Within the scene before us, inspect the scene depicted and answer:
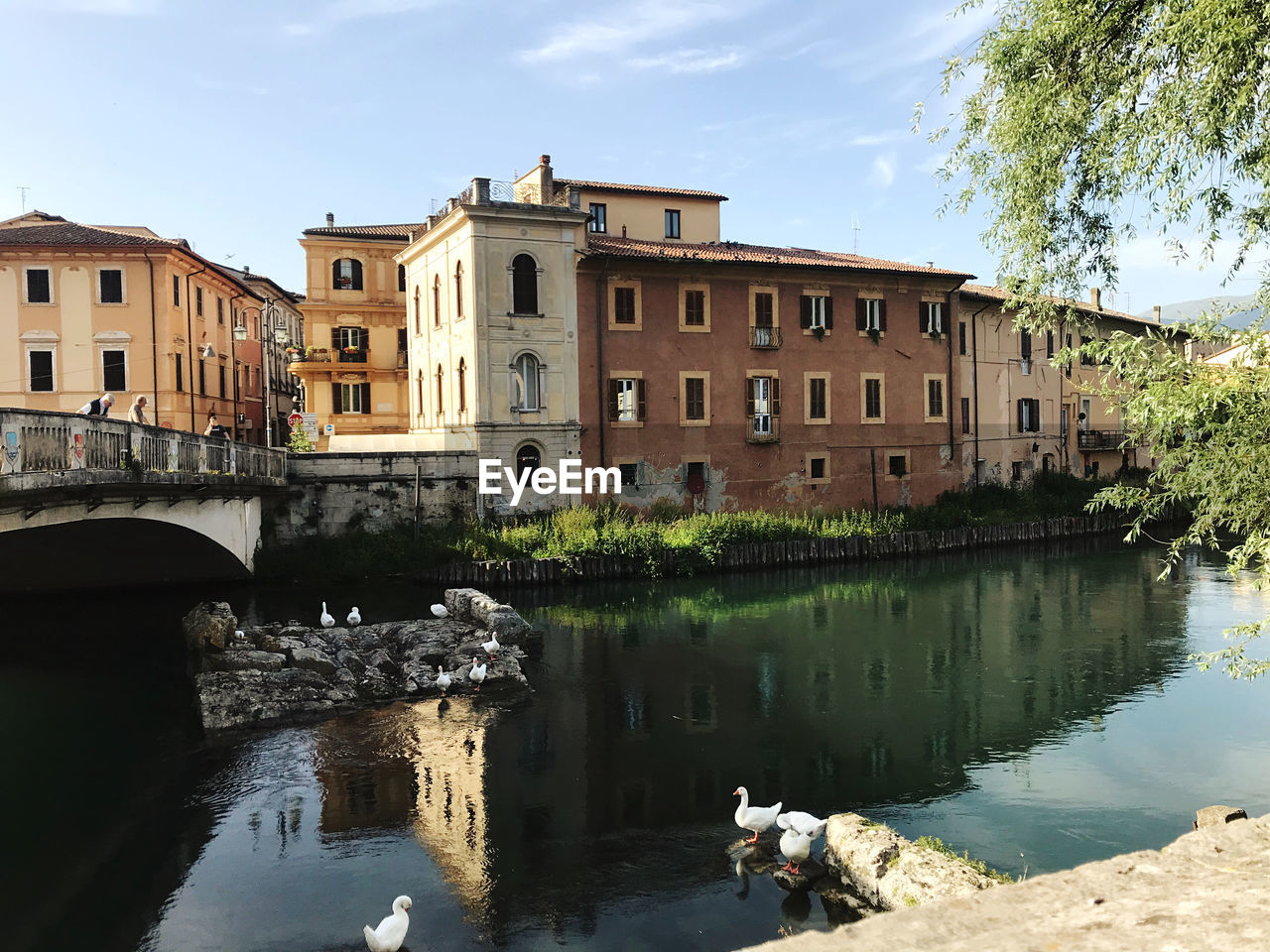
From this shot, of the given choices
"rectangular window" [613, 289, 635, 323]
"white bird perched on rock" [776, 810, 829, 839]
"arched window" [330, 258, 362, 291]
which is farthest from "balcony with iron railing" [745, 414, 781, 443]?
"white bird perched on rock" [776, 810, 829, 839]

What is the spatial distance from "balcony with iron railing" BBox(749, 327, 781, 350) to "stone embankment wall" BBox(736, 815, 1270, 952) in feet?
113

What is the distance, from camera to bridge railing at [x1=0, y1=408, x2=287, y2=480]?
12.5 metres

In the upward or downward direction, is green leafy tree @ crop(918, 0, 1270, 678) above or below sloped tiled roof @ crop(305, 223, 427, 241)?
below

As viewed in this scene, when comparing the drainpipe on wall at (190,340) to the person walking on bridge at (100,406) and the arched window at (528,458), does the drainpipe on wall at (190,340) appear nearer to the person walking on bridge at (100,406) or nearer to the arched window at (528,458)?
the arched window at (528,458)

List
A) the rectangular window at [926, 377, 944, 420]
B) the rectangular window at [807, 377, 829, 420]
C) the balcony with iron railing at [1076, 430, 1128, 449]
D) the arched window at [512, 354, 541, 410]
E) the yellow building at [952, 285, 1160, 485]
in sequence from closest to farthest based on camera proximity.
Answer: the arched window at [512, 354, 541, 410]
the rectangular window at [807, 377, 829, 420]
the rectangular window at [926, 377, 944, 420]
the yellow building at [952, 285, 1160, 485]
the balcony with iron railing at [1076, 430, 1128, 449]

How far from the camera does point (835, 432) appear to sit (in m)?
40.9

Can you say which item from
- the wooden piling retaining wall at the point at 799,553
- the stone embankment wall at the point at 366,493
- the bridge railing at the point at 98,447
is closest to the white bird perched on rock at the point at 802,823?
the bridge railing at the point at 98,447

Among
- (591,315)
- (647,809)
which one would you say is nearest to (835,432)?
(591,315)

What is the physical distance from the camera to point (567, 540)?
32344mm

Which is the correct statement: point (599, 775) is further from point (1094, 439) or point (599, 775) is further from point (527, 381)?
point (1094, 439)

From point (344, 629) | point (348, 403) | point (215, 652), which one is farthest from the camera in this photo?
point (348, 403)

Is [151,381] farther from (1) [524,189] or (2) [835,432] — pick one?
(2) [835,432]

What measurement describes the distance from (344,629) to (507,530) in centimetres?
1038

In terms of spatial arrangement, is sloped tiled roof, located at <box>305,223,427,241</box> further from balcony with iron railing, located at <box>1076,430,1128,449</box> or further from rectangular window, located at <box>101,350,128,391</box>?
balcony with iron railing, located at <box>1076,430,1128,449</box>
